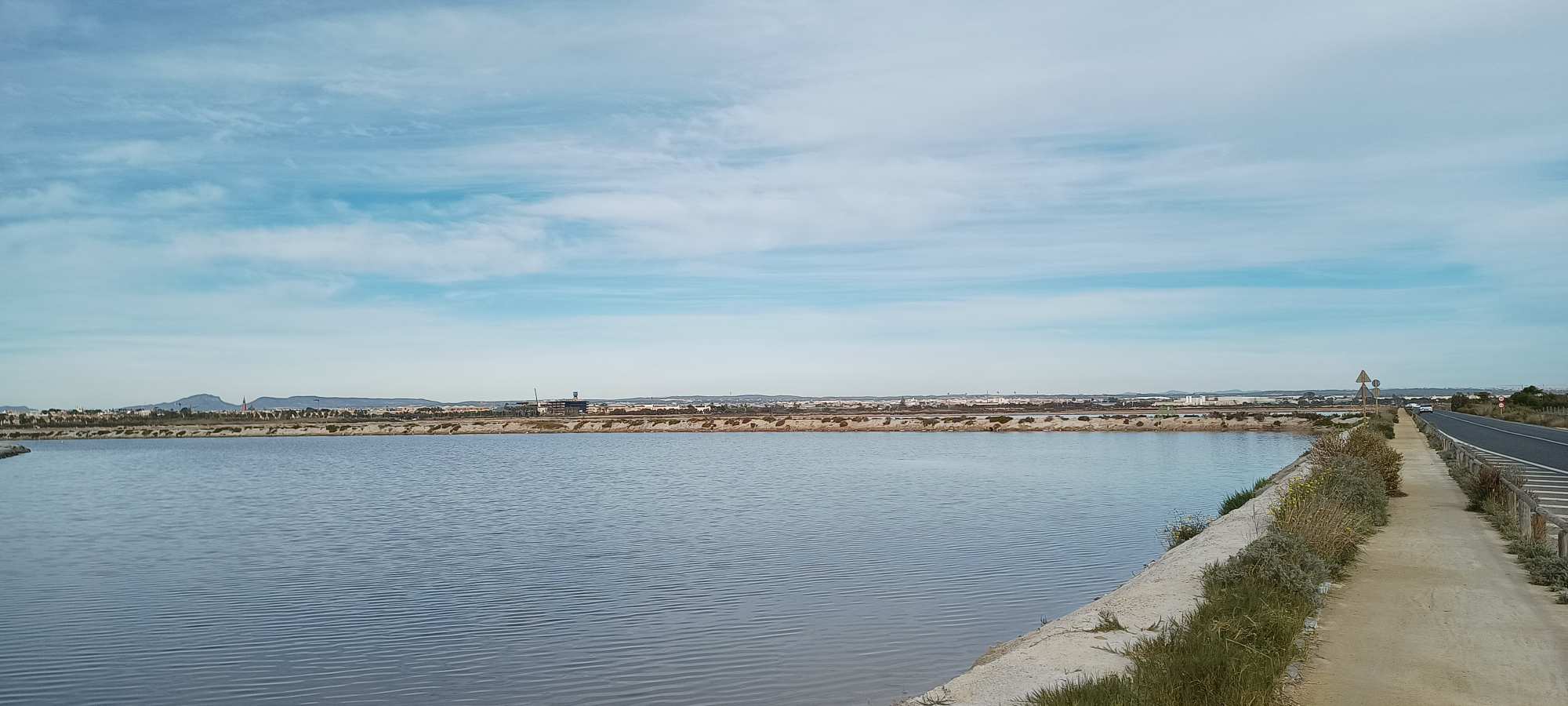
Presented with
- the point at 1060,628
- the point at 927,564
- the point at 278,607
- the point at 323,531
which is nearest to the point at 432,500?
the point at 323,531

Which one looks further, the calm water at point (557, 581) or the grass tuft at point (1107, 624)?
the calm water at point (557, 581)

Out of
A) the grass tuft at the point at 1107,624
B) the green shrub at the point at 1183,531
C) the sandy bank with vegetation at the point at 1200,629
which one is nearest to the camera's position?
the sandy bank with vegetation at the point at 1200,629

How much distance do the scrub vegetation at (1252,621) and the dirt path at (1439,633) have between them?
274 millimetres

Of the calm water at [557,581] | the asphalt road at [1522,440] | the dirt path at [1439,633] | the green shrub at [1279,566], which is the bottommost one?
the calm water at [557,581]

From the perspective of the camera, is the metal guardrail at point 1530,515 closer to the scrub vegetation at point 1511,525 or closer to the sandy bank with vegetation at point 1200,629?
the scrub vegetation at point 1511,525

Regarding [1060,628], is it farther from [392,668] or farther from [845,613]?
[392,668]

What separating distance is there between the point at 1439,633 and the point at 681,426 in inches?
3498

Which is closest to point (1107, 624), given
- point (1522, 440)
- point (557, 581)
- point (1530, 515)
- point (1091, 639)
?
point (1091, 639)

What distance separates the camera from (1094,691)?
257 inches

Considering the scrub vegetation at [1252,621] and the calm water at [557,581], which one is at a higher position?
the scrub vegetation at [1252,621]

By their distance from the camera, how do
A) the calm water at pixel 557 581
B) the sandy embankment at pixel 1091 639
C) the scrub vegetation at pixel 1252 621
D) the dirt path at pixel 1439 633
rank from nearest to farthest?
1. the scrub vegetation at pixel 1252 621
2. the dirt path at pixel 1439 633
3. the sandy embankment at pixel 1091 639
4. the calm water at pixel 557 581

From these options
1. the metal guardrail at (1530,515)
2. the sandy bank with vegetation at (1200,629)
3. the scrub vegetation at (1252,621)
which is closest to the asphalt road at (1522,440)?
the metal guardrail at (1530,515)

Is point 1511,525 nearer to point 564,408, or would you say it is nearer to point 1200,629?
point 1200,629

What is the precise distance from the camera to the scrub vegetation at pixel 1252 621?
6.51 metres
